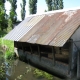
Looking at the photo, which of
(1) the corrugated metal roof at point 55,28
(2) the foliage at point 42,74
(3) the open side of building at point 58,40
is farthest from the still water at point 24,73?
(1) the corrugated metal roof at point 55,28

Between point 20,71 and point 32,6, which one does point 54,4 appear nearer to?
point 32,6

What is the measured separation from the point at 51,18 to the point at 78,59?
15.5 feet

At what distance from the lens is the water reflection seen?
1118 cm

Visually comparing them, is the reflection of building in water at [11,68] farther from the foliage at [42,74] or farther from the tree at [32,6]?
the tree at [32,6]

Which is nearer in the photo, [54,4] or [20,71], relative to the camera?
[20,71]

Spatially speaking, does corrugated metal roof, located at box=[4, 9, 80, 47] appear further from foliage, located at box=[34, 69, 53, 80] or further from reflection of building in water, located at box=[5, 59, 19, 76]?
reflection of building in water, located at box=[5, 59, 19, 76]

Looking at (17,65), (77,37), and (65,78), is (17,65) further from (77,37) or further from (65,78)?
(77,37)

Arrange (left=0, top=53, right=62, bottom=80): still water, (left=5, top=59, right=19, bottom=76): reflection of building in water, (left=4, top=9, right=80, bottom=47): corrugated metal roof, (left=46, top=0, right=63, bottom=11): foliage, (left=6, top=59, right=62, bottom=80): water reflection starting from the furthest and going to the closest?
(left=46, top=0, right=63, bottom=11): foliage, (left=5, top=59, right=19, bottom=76): reflection of building in water, (left=6, top=59, right=62, bottom=80): water reflection, (left=0, top=53, right=62, bottom=80): still water, (left=4, top=9, right=80, bottom=47): corrugated metal roof

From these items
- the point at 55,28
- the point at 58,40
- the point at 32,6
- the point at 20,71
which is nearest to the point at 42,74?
the point at 20,71

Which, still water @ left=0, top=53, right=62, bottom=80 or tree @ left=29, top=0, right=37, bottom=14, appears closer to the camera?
still water @ left=0, top=53, right=62, bottom=80

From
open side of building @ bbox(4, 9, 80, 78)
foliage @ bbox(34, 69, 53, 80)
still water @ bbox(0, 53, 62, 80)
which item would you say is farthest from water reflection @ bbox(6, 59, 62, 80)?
open side of building @ bbox(4, 9, 80, 78)

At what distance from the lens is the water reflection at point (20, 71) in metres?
11.2

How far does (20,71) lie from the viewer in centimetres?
1288

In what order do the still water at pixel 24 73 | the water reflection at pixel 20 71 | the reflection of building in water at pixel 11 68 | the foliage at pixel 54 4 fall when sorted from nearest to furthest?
the still water at pixel 24 73, the water reflection at pixel 20 71, the reflection of building in water at pixel 11 68, the foliage at pixel 54 4
